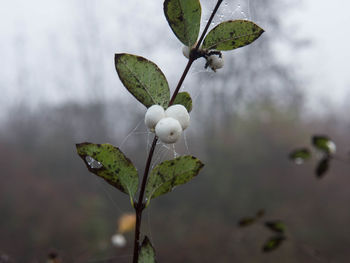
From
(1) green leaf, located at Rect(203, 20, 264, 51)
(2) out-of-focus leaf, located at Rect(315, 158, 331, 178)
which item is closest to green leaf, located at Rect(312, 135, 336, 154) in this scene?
(2) out-of-focus leaf, located at Rect(315, 158, 331, 178)

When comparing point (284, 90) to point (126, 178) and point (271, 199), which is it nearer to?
point (271, 199)

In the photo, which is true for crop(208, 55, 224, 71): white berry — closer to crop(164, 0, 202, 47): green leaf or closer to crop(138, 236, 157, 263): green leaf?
crop(164, 0, 202, 47): green leaf

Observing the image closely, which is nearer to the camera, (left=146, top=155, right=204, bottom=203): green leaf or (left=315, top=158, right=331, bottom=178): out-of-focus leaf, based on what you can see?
(left=146, top=155, right=204, bottom=203): green leaf

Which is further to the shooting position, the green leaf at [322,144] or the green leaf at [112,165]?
the green leaf at [322,144]

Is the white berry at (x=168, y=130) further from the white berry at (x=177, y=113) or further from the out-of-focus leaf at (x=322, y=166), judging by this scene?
the out-of-focus leaf at (x=322, y=166)

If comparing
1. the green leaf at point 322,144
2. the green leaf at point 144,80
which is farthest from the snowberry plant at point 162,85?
the green leaf at point 322,144

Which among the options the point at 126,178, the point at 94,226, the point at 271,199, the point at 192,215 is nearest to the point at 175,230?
the point at 192,215

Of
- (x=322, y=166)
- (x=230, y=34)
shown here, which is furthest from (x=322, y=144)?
(x=230, y=34)
